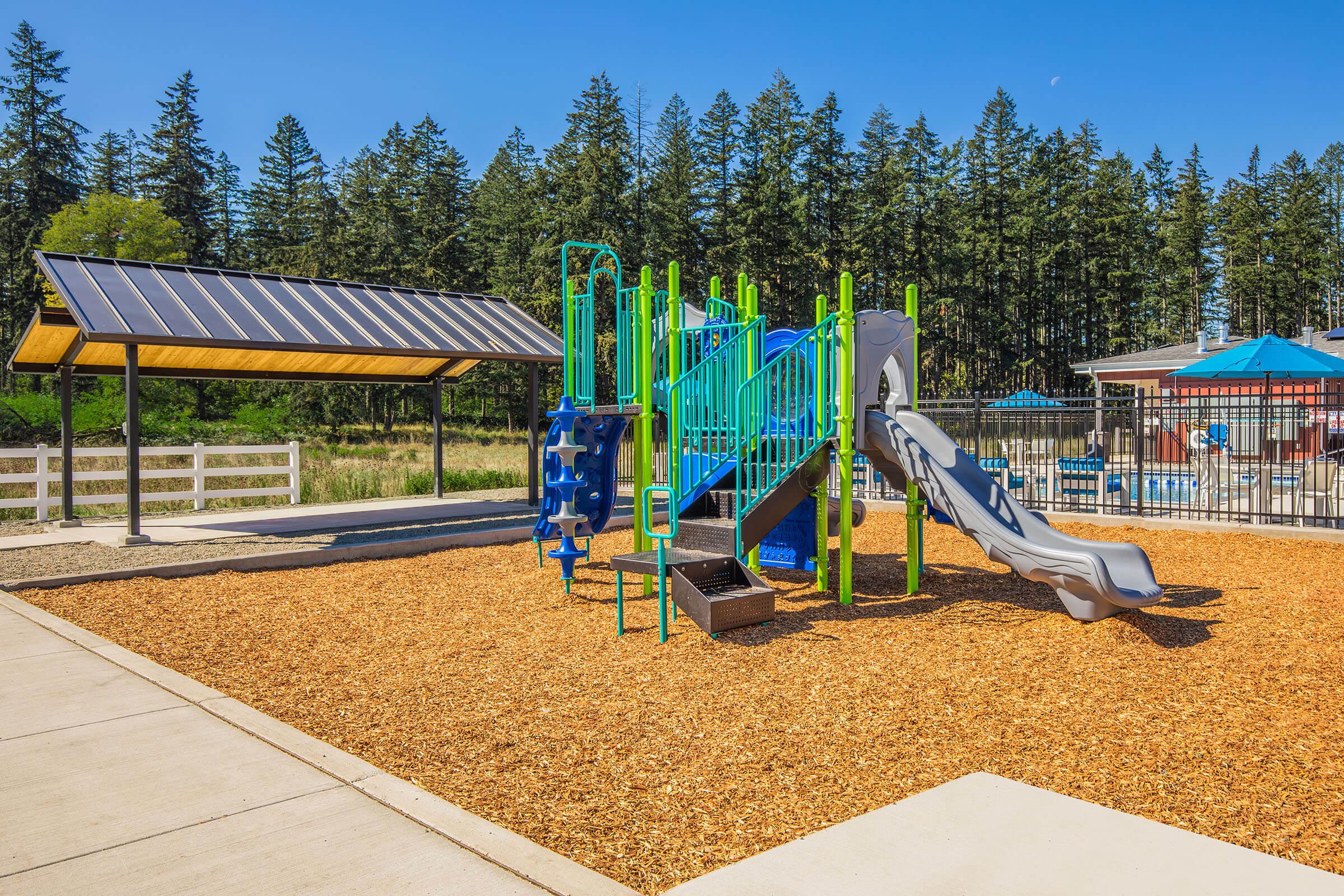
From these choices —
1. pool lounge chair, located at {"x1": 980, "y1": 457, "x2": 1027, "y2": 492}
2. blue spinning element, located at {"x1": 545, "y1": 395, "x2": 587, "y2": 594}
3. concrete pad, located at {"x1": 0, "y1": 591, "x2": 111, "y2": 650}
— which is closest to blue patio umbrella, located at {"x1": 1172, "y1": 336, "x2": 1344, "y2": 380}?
pool lounge chair, located at {"x1": 980, "y1": 457, "x2": 1027, "y2": 492}

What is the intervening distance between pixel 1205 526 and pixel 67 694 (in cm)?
1286

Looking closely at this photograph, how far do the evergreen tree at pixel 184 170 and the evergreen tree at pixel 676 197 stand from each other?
26.7 m

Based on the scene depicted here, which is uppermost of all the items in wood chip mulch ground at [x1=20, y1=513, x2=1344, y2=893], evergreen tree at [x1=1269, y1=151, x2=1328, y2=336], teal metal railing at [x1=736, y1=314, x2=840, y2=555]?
evergreen tree at [x1=1269, y1=151, x2=1328, y2=336]

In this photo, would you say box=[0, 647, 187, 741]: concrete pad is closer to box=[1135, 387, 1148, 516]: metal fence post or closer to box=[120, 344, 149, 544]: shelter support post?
box=[120, 344, 149, 544]: shelter support post

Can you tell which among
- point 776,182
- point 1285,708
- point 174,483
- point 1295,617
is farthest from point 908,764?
point 776,182

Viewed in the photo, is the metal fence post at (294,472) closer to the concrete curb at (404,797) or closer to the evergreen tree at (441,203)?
the concrete curb at (404,797)

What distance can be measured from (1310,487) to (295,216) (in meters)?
55.1

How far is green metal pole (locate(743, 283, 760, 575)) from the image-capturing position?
25.5 feet

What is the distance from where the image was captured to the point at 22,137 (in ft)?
154

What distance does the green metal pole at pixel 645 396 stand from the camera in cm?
801

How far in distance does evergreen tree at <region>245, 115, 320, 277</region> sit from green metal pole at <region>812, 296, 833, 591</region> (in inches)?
2034

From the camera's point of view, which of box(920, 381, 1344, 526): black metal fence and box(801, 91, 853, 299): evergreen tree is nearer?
box(920, 381, 1344, 526): black metal fence

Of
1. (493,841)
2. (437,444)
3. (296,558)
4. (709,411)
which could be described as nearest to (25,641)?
(296,558)

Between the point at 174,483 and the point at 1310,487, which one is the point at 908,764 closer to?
the point at 1310,487
